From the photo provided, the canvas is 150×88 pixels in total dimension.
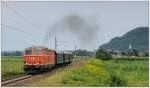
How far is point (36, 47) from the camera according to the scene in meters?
21.7

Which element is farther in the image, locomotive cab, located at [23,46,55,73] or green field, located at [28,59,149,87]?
locomotive cab, located at [23,46,55,73]

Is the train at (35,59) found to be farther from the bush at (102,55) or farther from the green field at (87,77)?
the bush at (102,55)

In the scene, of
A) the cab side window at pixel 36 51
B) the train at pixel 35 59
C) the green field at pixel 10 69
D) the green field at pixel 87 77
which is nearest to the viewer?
the green field at pixel 87 77

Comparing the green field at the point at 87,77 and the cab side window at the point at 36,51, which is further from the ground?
the cab side window at the point at 36,51

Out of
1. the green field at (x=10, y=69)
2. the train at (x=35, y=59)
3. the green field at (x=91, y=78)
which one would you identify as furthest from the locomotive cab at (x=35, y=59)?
the green field at (x=91, y=78)

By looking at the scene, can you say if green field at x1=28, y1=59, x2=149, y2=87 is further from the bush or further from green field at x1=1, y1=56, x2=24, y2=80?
the bush

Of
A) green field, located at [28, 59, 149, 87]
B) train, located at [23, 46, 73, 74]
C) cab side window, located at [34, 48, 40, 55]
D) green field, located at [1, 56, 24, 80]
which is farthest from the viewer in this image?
cab side window, located at [34, 48, 40, 55]

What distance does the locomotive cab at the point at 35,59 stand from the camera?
68.4ft

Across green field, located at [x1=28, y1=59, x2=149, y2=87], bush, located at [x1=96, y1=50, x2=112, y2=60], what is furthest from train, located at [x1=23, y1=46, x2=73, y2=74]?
bush, located at [x1=96, y1=50, x2=112, y2=60]

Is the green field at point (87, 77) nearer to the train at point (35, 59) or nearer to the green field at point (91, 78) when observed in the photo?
the green field at point (91, 78)

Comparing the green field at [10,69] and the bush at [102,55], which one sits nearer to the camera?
the green field at [10,69]

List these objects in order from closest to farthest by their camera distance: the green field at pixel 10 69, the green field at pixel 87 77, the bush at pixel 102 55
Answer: the green field at pixel 87 77
the green field at pixel 10 69
the bush at pixel 102 55

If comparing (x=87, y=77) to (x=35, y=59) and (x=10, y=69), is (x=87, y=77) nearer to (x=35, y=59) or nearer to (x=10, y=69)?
(x=35, y=59)

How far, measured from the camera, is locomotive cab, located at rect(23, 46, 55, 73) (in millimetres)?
20844
